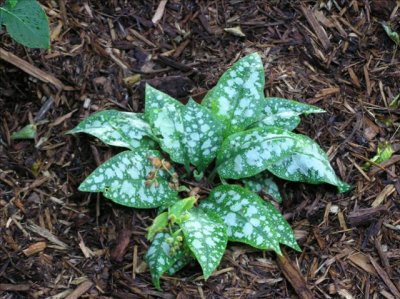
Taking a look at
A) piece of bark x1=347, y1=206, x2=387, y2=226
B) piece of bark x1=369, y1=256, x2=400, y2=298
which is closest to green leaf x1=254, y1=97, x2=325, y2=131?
piece of bark x1=347, y1=206, x2=387, y2=226

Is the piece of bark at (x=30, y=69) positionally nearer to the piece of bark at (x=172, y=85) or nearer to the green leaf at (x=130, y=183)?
the piece of bark at (x=172, y=85)

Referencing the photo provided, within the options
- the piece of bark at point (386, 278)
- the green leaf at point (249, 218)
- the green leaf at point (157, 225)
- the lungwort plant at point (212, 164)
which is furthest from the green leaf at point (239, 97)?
the piece of bark at point (386, 278)

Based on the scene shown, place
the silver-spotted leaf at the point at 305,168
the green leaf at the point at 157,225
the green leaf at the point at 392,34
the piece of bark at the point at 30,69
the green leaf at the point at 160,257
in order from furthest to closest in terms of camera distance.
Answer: the green leaf at the point at 392,34 → the piece of bark at the point at 30,69 → the silver-spotted leaf at the point at 305,168 → the green leaf at the point at 160,257 → the green leaf at the point at 157,225

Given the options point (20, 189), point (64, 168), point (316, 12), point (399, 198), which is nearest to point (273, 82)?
point (316, 12)

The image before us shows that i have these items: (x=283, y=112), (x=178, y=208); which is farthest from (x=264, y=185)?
(x=178, y=208)

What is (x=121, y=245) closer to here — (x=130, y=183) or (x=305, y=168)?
(x=130, y=183)

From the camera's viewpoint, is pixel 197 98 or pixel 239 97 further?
pixel 197 98

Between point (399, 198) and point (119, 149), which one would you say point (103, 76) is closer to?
point (119, 149)
